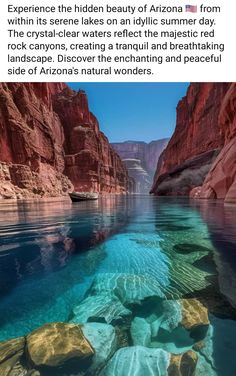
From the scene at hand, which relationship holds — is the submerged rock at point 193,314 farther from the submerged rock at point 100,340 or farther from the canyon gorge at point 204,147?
the canyon gorge at point 204,147

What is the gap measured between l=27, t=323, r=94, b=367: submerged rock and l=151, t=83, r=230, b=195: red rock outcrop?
31.8 meters

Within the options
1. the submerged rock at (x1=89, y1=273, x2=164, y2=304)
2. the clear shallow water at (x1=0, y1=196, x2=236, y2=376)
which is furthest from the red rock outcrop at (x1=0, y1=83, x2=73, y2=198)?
the submerged rock at (x1=89, y1=273, x2=164, y2=304)

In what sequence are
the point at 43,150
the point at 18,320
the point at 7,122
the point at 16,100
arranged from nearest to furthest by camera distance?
the point at 18,320, the point at 7,122, the point at 16,100, the point at 43,150

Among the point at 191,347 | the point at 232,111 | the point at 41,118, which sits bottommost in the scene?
the point at 191,347

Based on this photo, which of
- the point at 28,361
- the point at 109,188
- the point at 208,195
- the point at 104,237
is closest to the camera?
the point at 28,361

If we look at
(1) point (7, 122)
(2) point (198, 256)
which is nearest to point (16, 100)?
(1) point (7, 122)

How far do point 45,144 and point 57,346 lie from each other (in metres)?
56.5

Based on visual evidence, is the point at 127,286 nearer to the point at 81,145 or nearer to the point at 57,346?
the point at 57,346

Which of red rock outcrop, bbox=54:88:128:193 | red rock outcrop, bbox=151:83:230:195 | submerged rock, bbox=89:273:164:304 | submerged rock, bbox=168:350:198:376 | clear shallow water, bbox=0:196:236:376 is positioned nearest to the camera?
submerged rock, bbox=168:350:198:376

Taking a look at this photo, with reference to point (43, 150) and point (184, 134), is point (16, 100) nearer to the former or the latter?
point (43, 150)

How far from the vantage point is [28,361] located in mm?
1921

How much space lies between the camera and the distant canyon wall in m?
41.9

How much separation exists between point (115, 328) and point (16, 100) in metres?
53.9

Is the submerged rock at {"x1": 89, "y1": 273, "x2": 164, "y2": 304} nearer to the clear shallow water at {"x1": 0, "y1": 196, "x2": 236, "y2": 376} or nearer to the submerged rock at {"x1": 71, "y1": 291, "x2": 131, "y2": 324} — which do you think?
the clear shallow water at {"x1": 0, "y1": 196, "x2": 236, "y2": 376}
